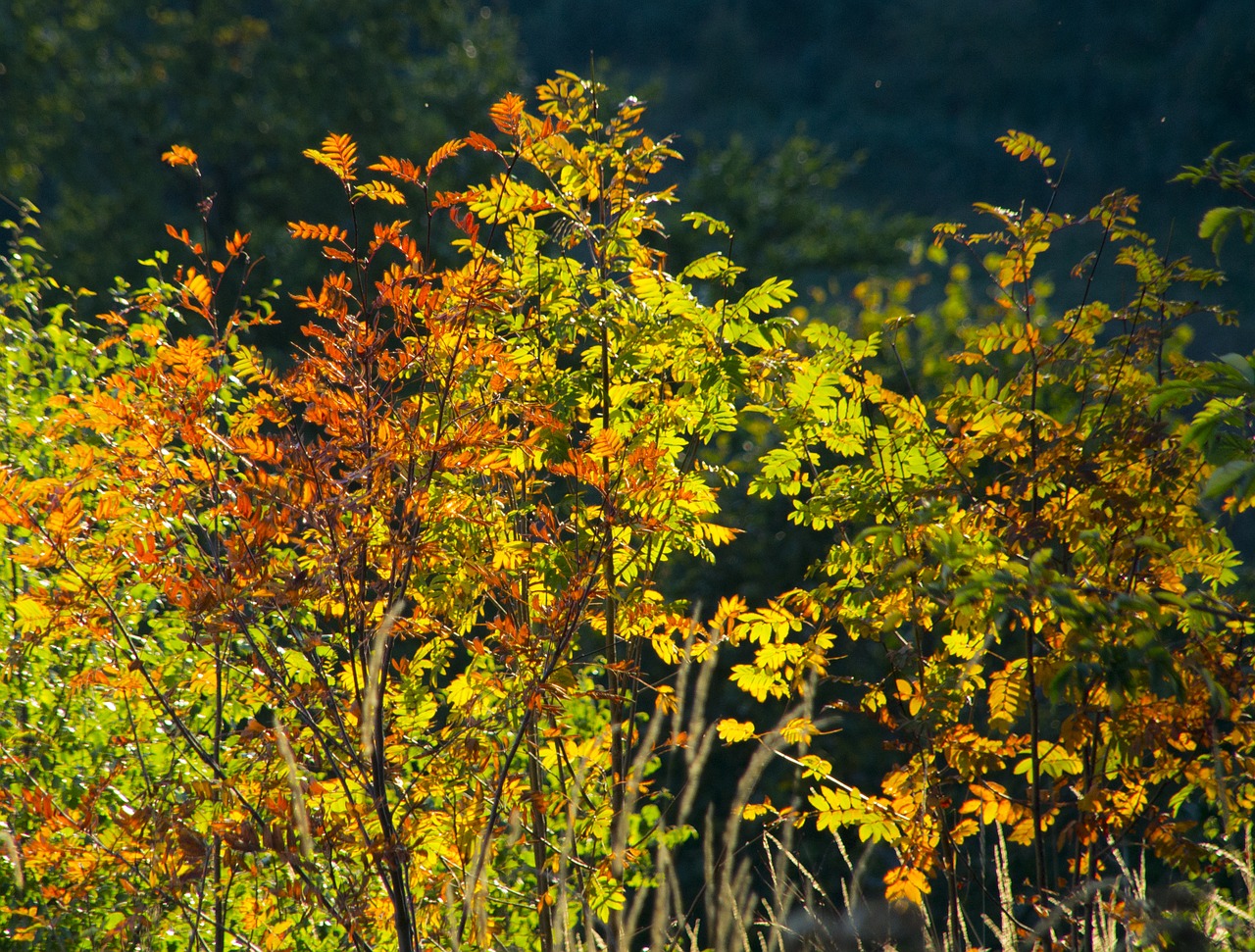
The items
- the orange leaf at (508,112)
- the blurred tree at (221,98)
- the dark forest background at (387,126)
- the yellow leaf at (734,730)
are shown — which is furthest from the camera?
the blurred tree at (221,98)

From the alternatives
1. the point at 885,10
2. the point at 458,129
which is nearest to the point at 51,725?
the point at 458,129

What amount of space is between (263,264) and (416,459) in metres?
12.0

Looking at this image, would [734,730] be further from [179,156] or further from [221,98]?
[221,98]

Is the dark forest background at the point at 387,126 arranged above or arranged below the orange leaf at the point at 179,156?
above

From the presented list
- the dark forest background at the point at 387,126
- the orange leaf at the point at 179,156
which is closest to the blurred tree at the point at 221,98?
the dark forest background at the point at 387,126

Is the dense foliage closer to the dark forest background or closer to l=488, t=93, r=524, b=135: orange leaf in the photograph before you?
l=488, t=93, r=524, b=135: orange leaf

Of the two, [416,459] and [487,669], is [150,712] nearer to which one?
[487,669]

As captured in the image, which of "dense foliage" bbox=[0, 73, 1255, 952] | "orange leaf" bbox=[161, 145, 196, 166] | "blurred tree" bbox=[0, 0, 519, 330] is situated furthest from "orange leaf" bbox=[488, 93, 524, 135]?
"blurred tree" bbox=[0, 0, 519, 330]

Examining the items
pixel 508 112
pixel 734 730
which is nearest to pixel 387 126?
pixel 508 112

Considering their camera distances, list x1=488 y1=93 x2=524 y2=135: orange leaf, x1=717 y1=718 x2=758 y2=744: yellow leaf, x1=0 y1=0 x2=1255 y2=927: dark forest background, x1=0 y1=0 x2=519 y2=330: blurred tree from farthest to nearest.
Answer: x1=0 y1=0 x2=519 y2=330: blurred tree → x1=0 y1=0 x2=1255 y2=927: dark forest background → x1=717 y1=718 x2=758 y2=744: yellow leaf → x1=488 y1=93 x2=524 y2=135: orange leaf

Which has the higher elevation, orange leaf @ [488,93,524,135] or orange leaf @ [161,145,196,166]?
orange leaf @ [161,145,196,166]

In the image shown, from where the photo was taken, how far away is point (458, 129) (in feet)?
49.0

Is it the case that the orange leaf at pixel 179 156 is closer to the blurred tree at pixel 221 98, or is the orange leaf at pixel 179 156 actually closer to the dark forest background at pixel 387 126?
the dark forest background at pixel 387 126

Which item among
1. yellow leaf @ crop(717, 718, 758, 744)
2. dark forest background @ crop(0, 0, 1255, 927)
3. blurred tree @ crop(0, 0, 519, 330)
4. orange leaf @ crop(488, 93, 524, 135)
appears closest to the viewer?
orange leaf @ crop(488, 93, 524, 135)
